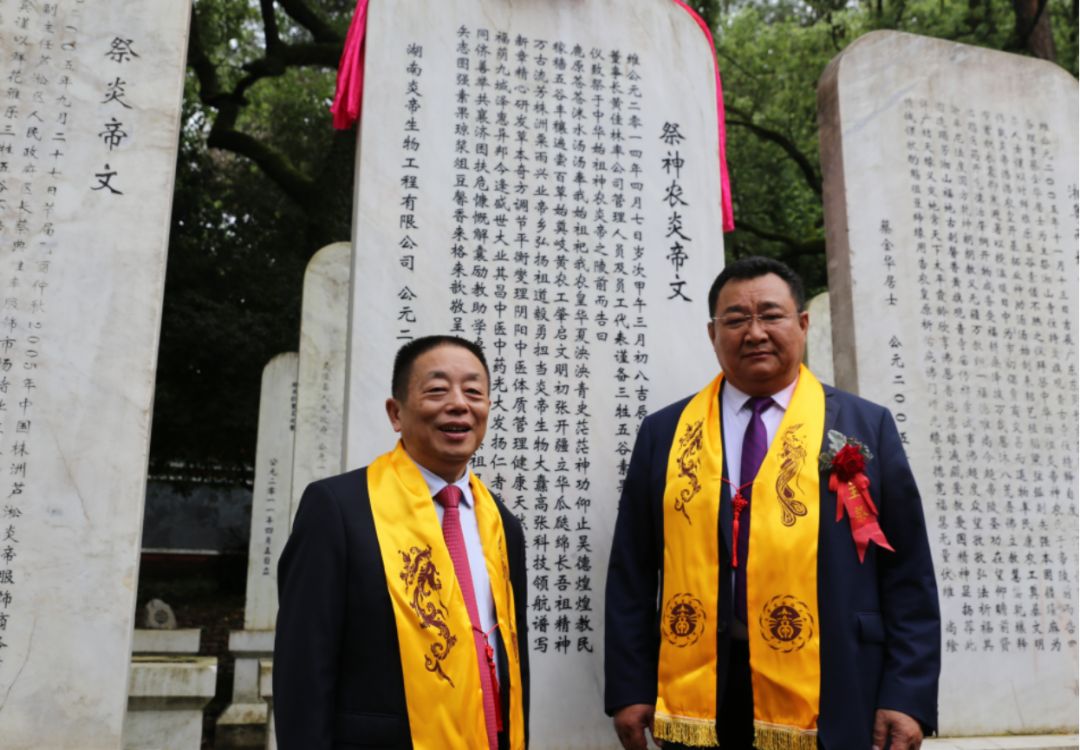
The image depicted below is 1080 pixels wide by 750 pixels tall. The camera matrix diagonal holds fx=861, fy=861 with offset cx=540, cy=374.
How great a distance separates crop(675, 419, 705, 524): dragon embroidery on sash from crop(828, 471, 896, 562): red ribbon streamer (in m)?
0.38

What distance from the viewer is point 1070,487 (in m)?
3.95

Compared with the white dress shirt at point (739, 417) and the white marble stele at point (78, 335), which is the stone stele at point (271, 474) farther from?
the white dress shirt at point (739, 417)

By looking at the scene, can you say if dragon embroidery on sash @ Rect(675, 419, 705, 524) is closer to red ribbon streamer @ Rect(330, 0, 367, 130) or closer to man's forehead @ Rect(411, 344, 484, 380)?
man's forehead @ Rect(411, 344, 484, 380)

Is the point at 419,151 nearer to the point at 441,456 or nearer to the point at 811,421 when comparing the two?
the point at 441,456

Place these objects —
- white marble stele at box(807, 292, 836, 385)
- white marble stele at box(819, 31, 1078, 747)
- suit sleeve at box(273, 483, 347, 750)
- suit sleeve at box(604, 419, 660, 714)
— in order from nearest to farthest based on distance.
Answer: suit sleeve at box(273, 483, 347, 750), suit sleeve at box(604, 419, 660, 714), white marble stele at box(819, 31, 1078, 747), white marble stele at box(807, 292, 836, 385)

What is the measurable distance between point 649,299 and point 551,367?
509 millimetres

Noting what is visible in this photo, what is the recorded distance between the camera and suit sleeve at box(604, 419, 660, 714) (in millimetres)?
2498

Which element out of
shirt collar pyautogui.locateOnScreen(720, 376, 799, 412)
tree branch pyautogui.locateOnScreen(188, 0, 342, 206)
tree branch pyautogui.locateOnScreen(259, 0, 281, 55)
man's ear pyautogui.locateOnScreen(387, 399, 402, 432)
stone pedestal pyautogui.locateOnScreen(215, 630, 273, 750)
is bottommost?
stone pedestal pyautogui.locateOnScreen(215, 630, 273, 750)

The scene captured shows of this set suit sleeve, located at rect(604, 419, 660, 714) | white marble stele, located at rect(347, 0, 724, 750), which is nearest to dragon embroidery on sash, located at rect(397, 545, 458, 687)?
suit sleeve, located at rect(604, 419, 660, 714)

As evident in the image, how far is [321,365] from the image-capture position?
20.9 feet

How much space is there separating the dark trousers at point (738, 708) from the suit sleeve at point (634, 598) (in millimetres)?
199

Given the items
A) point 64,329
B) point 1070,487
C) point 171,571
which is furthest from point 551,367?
point 171,571

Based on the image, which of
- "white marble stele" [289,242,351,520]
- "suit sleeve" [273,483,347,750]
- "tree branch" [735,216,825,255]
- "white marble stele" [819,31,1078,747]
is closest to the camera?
"suit sleeve" [273,483,347,750]

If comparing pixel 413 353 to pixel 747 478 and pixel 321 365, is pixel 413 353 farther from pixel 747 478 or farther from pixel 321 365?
pixel 321 365
